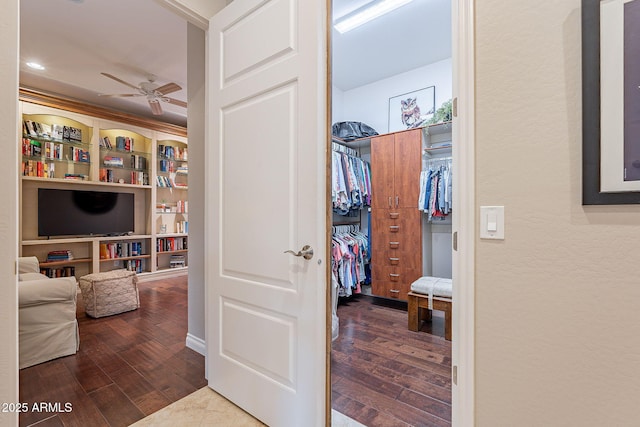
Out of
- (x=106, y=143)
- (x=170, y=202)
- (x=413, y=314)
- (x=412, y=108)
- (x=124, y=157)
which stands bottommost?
(x=413, y=314)

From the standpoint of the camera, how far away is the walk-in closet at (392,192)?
246 cm

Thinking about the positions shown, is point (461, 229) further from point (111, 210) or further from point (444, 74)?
point (111, 210)

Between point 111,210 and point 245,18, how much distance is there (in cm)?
437

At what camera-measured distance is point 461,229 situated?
1030mm

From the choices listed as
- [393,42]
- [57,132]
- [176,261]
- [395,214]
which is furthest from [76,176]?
[393,42]

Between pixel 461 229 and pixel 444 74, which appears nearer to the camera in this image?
pixel 461 229

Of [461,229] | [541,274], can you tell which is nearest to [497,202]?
[461,229]

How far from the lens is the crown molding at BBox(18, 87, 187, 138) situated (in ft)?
12.3

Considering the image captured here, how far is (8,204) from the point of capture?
1001 millimetres

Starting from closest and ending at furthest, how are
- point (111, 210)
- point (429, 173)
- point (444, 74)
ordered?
1. point (429, 173)
2. point (444, 74)
3. point (111, 210)

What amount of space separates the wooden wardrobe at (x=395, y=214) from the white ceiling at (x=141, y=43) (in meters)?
0.97

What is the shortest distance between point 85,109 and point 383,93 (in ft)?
14.4

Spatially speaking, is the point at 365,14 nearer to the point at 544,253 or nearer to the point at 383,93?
the point at 383,93

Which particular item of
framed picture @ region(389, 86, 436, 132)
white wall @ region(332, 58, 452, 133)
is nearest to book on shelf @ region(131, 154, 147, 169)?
white wall @ region(332, 58, 452, 133)
